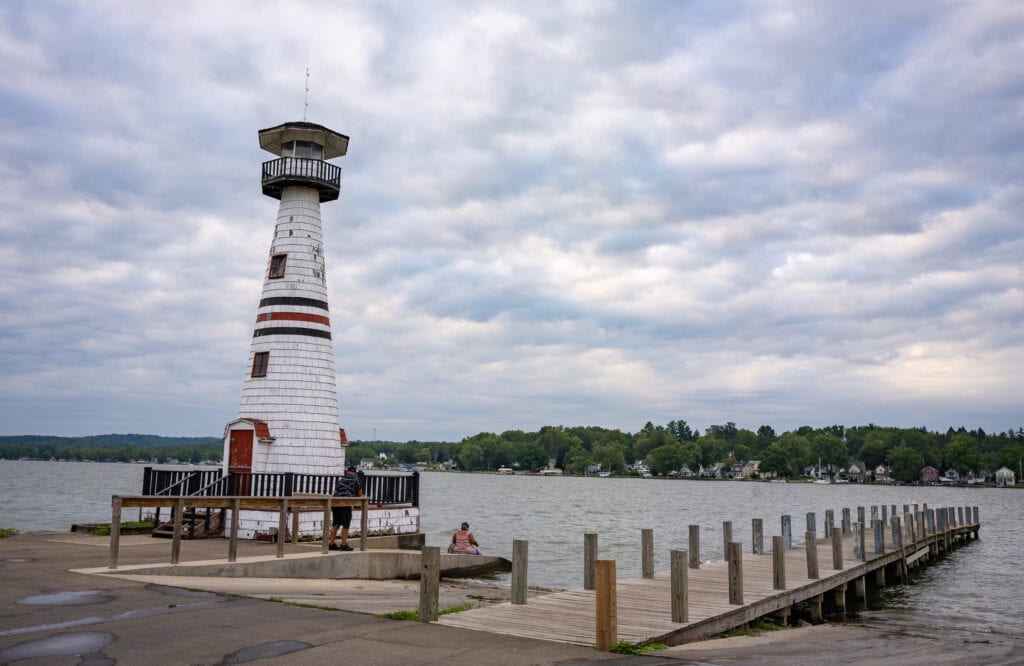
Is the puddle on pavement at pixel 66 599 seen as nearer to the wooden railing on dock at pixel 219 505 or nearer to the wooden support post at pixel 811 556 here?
the wooden railing on dock at pixel 219 505

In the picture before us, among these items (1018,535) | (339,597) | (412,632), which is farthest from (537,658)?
(1018,535)

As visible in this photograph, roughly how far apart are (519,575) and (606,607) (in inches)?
127

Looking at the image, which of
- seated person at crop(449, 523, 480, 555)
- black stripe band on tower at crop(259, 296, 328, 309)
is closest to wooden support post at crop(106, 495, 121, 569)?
seated person at crop(449, 523, 480, 555)

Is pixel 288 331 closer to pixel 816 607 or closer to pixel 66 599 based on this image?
pixel 66 599

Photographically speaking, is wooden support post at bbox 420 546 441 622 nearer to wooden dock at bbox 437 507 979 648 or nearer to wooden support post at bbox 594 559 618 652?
wooden dock at bbox 437 507 979 648

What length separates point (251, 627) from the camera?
9.74 meters

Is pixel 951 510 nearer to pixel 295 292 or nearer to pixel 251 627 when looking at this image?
pixel 295 292

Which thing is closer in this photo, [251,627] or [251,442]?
[251,627]

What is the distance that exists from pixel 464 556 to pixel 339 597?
405 inches

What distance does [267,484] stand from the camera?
22.7 m

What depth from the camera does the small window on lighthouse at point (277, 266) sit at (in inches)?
1000

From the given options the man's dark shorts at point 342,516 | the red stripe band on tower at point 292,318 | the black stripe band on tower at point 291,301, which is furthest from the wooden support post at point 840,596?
the black stripe band on tower at point 291,301

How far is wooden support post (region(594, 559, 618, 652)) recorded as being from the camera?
31.7 feet

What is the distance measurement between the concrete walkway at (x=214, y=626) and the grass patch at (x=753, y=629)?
4.46 m
